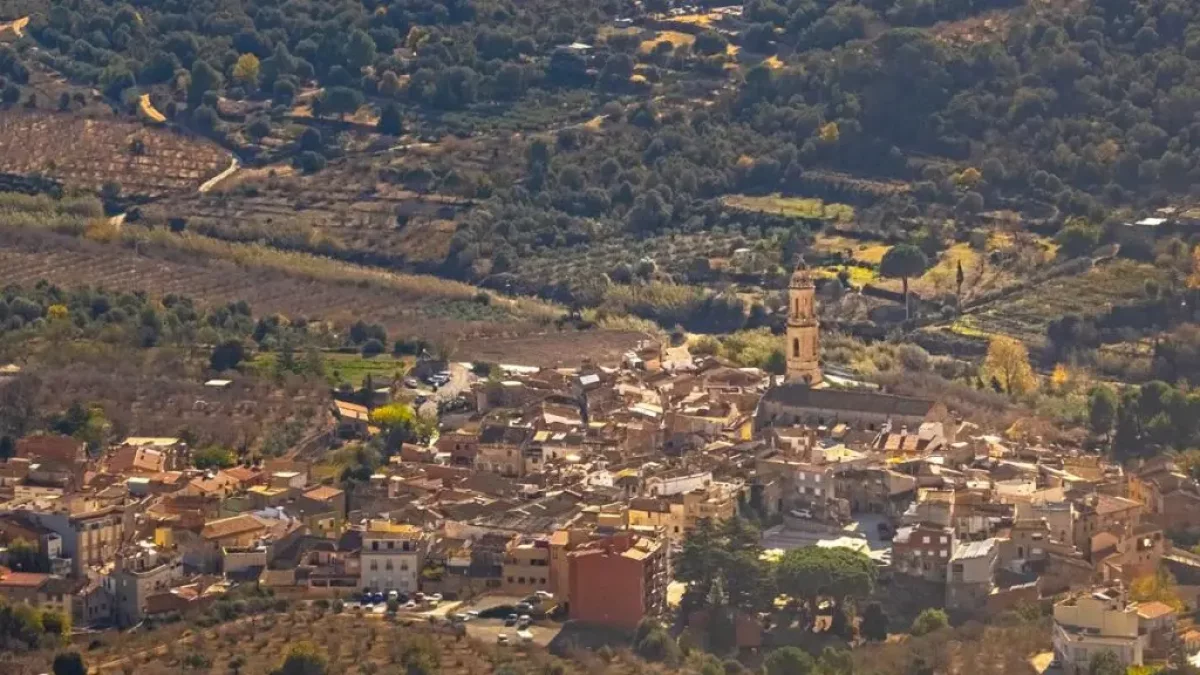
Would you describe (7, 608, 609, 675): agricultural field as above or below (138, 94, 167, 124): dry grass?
below

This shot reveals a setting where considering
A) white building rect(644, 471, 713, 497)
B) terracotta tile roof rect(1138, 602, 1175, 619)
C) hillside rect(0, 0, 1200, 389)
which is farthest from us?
hillside rect(0, 0, 1200, 389)

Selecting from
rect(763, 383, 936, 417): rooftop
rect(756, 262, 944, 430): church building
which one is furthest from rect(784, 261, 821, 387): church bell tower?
rect(763, 383, 936, 417): rooftop

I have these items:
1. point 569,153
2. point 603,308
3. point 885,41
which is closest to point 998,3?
point 885,41

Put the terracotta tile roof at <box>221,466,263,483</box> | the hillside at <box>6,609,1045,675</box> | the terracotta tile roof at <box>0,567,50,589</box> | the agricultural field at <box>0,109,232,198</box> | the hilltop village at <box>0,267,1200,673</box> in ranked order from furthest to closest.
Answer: the agricultural field at <box>0,109,232,198</box> → the terracotta tile roof at <box>221,466,263,483</box> → the terracotta tile roof at <box>0,567,50,589</box> → the hilltop village at <box>0,267,1200,673</box> → the hillside at <box>6,609,1045,675</box>

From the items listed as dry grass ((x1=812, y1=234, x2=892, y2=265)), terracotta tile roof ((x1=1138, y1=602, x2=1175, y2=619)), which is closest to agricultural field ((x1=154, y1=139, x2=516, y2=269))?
dry grass ((x1=812, y1=234, x2=892, y2=265))

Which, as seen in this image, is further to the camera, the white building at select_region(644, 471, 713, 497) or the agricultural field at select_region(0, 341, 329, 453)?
the agricultural field at select_region(0, 341, 329, 453)

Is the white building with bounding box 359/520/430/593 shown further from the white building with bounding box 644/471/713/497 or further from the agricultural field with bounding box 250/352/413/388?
the agricultural field with bounding box 250/352/413/388

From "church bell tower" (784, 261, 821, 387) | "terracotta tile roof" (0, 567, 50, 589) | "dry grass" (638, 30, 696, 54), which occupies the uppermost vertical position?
"dry grass" (638, 30, 696, 54)

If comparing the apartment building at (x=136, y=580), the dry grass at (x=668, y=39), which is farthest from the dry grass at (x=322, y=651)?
the dry grass at (x=668, y=39)
